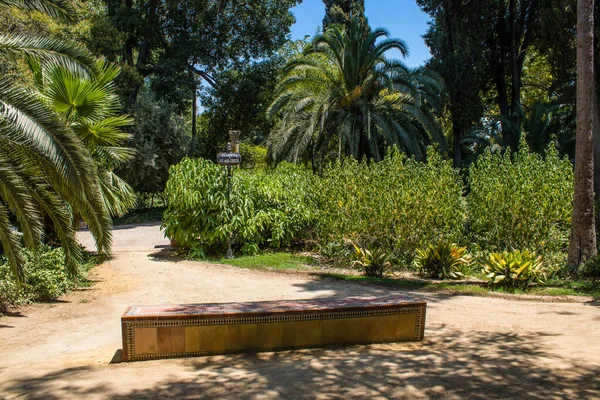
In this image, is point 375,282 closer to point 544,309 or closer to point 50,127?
point 544,309

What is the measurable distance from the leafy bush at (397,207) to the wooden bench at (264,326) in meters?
5.53

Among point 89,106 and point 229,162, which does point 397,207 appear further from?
point 89,106

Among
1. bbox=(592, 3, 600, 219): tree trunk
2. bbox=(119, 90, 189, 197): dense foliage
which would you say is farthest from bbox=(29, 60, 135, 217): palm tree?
bbox=(119, 90, 189, 197): dense foliage

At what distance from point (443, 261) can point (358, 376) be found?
665cm

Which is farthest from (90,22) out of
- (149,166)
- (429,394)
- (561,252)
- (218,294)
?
(429,394)

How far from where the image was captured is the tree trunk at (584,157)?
35.9 feet

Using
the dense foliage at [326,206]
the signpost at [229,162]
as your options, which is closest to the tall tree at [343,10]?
the dense foliage at [326,206]

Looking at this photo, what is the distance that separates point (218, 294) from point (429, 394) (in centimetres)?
596

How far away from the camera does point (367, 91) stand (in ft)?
66.3

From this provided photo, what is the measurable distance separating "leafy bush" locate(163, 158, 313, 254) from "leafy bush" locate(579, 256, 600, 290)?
667 centimetres

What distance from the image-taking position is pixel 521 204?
1127cm

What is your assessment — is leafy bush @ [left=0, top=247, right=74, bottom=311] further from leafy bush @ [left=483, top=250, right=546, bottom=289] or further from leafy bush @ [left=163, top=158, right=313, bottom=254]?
leafy bush @ [left=483, top=250, right=546, bottom=289]

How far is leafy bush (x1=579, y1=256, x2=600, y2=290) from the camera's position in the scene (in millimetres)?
10539

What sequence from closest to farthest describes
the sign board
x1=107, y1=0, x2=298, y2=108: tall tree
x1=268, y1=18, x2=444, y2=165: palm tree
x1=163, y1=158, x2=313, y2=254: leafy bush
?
the sign board < x1=163, y1=158, x2=313, y2=254: leafy bush < x1=268, y1=18, x2=444, y2=165: palm tree < x1=107, y1=0, x2=298, y2=108: tall tree
